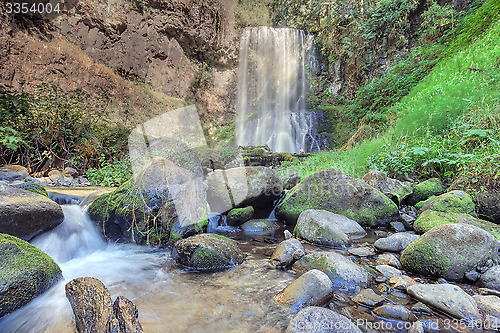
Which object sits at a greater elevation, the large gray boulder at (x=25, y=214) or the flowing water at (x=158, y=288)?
the large gray boulder at (x=25, y=214)

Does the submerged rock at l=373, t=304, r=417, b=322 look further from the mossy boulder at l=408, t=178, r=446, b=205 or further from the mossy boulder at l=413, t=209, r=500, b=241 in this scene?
the mossy boulder at l=408, t=178, r=446, b=205

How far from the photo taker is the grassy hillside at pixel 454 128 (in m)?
3.89

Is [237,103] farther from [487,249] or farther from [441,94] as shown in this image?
[487,249]

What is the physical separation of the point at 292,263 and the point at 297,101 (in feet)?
46.7

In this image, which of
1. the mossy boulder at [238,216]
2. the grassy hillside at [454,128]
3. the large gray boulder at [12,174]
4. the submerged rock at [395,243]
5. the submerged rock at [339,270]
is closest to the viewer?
the submerged rock at [339,270]

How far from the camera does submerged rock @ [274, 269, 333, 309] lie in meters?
1.92

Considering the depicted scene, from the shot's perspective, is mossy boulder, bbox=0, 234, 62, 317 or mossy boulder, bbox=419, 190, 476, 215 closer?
mossy boulder, bbox=0, 234, 62, 317

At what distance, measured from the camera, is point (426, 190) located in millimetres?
4277

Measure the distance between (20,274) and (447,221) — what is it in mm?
4621

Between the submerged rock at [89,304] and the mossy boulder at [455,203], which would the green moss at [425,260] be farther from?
the submerged rock at [89,304]

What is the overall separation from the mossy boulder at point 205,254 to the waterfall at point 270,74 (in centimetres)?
1216

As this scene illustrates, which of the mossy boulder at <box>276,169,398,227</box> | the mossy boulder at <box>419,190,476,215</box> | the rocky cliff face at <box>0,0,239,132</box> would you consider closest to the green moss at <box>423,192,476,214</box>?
the mossy boulder at <box>419,190,476,215</box>

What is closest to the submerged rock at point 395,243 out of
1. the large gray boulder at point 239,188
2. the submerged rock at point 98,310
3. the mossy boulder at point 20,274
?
the large gray boulder at point 239,188

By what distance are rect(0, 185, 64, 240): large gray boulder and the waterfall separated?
1211cm
